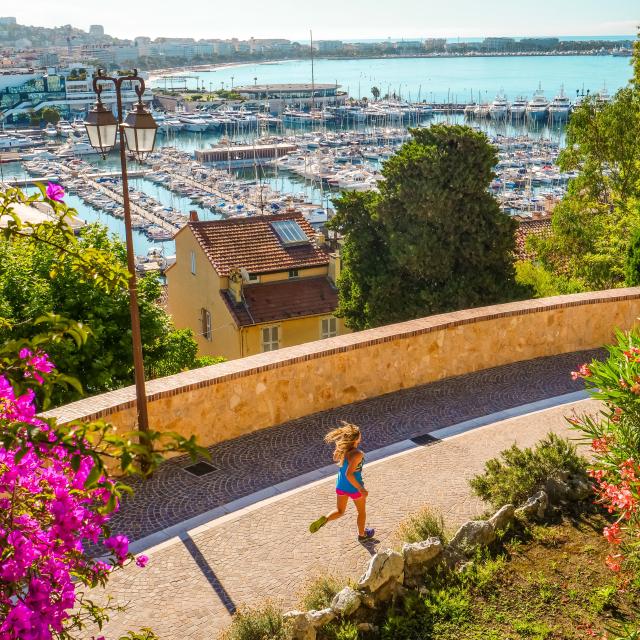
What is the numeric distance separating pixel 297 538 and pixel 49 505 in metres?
4.35

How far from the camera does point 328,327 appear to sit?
30734 mm

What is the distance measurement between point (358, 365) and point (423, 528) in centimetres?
376

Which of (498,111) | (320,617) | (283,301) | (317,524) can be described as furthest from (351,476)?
(498,111)

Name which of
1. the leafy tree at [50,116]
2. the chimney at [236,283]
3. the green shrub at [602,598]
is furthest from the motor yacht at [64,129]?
the green shrub at [602,598]

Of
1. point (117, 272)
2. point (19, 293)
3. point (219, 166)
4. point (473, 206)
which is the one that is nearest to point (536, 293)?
point (473, 206)

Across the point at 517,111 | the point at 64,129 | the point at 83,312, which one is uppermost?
the point at 517,111

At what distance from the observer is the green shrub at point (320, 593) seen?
6.35 meters

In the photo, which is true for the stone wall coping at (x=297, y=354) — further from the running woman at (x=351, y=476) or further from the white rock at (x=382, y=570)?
the white rock at (x=382, y=570)

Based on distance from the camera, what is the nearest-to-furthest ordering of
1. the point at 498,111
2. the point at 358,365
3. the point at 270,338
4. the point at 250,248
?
the point at 358,365 → the point at 270,338 → the point at 250,248 → the point at 498,111

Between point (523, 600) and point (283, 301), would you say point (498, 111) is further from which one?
point (523, 600)

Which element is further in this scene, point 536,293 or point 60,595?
point 536,293

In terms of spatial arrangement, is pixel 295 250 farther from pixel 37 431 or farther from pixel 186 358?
pixel 37 431

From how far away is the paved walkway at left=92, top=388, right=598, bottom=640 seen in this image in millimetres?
6797

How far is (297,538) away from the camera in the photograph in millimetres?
7828
